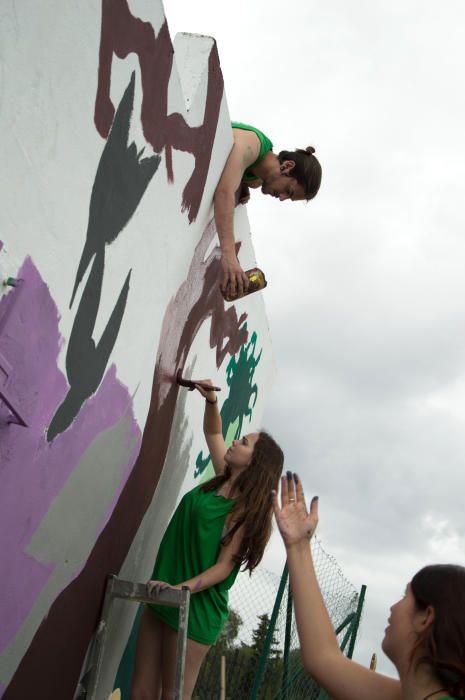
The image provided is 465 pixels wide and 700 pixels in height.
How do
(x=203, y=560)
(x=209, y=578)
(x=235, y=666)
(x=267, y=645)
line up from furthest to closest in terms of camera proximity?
(x=235, y=666)
(x=267, y=645)
(x=203, y=560)
(x=209, y=578)

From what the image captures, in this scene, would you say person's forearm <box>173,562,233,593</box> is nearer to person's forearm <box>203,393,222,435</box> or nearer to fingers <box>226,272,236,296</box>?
person's forearm <box>203,393,222,435</box>

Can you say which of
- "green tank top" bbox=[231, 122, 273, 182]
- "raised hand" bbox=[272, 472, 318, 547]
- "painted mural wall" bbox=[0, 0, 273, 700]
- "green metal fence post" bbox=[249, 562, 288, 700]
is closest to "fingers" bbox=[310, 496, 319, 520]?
"raised hand" bbox=[272, 472, 318, 547]

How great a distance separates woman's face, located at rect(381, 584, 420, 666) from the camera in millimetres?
1590

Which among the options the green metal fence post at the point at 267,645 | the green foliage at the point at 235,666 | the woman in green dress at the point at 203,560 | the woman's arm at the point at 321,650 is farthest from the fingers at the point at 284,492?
the green foliage at the point at 235,666

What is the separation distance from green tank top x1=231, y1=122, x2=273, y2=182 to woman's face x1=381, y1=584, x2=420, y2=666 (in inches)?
103

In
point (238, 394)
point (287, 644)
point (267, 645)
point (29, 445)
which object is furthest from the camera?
point (238, 394)

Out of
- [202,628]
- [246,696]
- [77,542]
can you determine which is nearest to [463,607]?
[77,542]

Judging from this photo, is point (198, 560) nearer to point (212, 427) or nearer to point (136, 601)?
point (136, 601)

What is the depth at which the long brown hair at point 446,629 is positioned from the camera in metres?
1.48

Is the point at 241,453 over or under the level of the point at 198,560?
over

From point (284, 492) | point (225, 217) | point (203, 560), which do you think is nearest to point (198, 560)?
point (203, 560)

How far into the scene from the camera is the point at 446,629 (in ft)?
4.89

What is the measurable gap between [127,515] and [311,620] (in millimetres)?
1736

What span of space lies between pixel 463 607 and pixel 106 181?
1.55 metres
